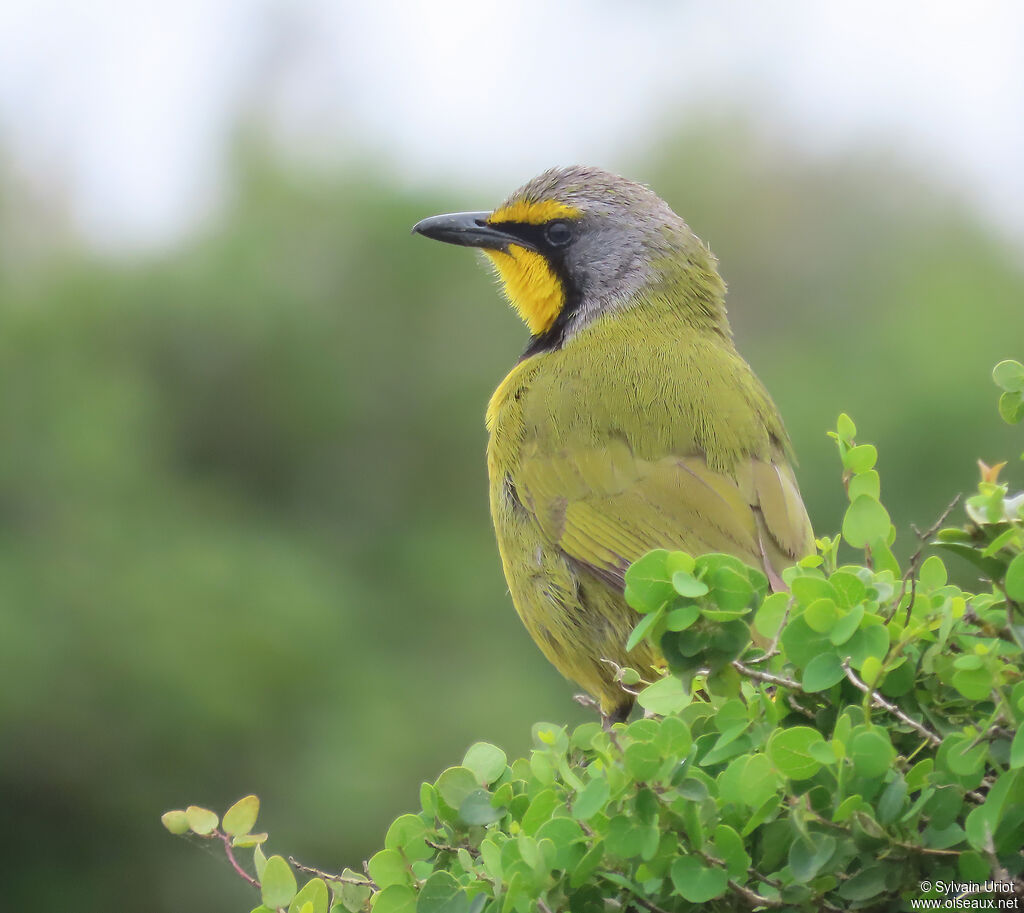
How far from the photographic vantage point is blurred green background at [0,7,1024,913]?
723 cm

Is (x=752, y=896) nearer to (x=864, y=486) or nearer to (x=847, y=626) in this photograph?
(x=847, y=626)

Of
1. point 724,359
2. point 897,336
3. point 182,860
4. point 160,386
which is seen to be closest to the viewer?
point 724,359

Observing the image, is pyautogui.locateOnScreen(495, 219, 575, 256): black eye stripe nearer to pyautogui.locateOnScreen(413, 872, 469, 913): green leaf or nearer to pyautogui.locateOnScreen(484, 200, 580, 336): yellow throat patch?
pyautogui.locateOnScreen(484, 200, 580, 336): yellow throat patch

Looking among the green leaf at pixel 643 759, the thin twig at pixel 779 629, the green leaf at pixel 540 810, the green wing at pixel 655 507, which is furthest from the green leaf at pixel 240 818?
the green wing at pixel 655 507

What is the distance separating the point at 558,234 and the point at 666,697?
2.58m

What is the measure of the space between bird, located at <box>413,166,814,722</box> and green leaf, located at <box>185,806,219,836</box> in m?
1.02

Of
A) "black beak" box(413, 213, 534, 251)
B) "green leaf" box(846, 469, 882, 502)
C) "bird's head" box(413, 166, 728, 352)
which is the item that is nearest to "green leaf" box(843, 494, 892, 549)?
"green leaf" box(846, 469, 882, 502)

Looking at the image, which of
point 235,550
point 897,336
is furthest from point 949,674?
point 897,336

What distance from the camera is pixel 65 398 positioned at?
26.9ft

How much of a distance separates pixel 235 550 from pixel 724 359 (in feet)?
17.4

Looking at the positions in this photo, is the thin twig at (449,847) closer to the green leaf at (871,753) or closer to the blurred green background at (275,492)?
the green leaf at (871,753)

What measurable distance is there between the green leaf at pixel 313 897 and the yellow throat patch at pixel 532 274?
230cm

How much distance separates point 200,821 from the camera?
179 cm

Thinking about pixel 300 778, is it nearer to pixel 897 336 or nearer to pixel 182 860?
pixel 182 860
